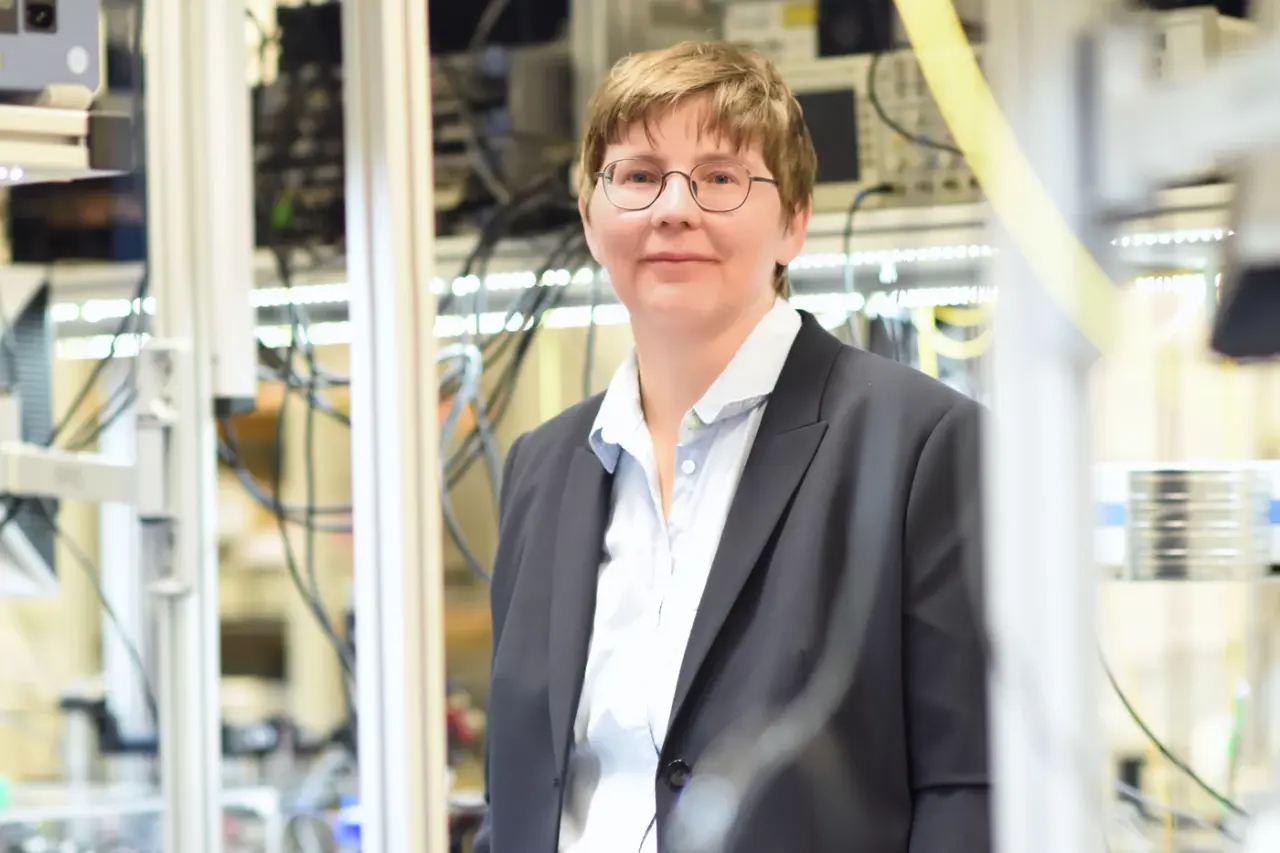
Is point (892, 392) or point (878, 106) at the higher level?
point (878, 106)

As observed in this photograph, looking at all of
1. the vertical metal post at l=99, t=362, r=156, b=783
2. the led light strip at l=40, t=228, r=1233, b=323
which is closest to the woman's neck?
the led light strip at l=40, t=228, r=1233, b=323

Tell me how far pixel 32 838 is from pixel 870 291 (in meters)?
1.36

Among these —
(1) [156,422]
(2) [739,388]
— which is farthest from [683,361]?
(1) [156,422]

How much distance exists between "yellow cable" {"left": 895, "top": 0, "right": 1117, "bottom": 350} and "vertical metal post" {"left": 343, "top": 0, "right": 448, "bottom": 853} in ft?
3.62

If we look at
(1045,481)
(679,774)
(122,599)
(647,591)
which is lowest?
(122,599)

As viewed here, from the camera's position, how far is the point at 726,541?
3.77 feet

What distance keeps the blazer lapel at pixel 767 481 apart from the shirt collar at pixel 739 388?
10mm

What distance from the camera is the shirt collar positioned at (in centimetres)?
121

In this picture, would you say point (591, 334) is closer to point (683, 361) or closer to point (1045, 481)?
point (683, 361)

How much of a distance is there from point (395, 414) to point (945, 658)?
0.73 m

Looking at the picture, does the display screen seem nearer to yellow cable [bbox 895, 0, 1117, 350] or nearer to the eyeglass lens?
the eyeglass lens

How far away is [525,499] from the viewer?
4.43ft

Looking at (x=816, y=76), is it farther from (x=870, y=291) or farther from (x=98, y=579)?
(x=98, y=579)

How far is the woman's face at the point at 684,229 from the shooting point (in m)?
1.17
